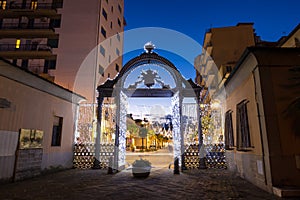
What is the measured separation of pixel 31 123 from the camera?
6.75 metres

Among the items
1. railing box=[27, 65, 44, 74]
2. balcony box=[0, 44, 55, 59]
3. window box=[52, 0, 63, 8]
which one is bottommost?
railing box=[27, 65, 44, 74]

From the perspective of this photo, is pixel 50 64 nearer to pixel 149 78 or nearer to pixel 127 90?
pixel 127 90

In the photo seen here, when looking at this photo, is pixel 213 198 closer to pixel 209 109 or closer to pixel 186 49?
pixel 209 109

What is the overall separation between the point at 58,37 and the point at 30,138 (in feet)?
51.6

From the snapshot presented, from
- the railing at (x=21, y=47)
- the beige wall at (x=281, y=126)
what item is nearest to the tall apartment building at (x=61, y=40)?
the railing at (x=21, y=47)

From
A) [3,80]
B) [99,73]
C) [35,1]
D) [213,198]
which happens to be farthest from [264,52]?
[35,1]

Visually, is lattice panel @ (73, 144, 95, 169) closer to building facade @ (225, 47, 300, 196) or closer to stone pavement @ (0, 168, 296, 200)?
stone pavement @ (0, 168, 296, 200)

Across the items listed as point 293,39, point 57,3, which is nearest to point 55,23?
point 57,3

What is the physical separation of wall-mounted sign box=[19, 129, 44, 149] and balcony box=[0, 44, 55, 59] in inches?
561

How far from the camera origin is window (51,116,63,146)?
838cm

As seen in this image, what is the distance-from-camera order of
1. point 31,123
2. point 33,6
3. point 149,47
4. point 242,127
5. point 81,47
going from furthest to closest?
point 33,6 < point 81,47 < point 149,47 < point 31,123 < point 242,127

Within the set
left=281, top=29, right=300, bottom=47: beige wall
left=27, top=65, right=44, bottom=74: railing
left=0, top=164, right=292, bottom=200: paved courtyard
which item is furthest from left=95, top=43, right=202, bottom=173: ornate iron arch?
left=27, top=65, right=44, bottom=74: railing

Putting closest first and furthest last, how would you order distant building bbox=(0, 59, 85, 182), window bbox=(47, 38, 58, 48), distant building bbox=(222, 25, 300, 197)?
1. distant building bbox=(222, 25, 300, 197)
2. distant building bbox=(0, 59, 85, 182)
3. window bbox=(47, 38, 58, 48)

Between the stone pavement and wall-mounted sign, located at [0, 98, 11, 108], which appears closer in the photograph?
the stone pavement
